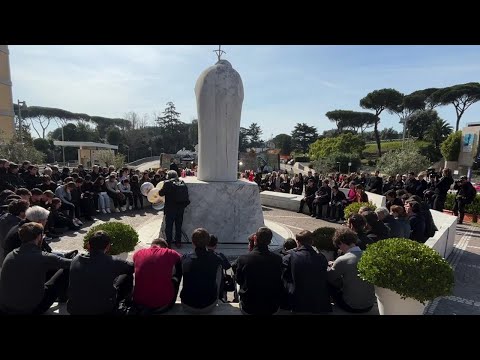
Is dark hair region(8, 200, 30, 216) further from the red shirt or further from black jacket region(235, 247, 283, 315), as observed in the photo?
black jacket region(235, 247, 283, 315)

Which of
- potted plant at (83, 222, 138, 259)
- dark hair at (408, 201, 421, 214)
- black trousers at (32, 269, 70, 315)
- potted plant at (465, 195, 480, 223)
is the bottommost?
potted plant at (465, 195, 480, 223)

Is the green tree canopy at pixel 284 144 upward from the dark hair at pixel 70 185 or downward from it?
upward

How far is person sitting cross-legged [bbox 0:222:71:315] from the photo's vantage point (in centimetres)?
343

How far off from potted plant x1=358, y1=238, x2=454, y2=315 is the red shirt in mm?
2222

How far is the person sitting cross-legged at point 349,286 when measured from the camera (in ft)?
12.7


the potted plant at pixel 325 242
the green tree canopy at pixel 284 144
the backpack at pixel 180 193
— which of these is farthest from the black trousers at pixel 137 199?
the green tree canopy at pixel 284 144

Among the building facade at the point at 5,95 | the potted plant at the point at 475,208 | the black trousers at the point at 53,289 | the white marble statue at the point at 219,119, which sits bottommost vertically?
the potted plant at the point at 475,208

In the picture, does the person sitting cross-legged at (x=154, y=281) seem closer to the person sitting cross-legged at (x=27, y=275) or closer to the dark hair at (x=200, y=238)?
the dark hair at (x=200, y=238)

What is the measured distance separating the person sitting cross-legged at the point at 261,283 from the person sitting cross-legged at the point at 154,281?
856mm

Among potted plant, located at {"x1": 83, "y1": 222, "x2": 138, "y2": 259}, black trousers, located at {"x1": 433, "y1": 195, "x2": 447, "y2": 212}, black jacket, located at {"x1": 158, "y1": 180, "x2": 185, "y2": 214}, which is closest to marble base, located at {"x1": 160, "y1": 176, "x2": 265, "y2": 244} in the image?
black jacket, located at {"x1": 158, "y1": 180, "x2": 185, "y2": 214}

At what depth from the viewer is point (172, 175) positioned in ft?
24.8

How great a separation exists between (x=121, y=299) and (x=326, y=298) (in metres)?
2.44

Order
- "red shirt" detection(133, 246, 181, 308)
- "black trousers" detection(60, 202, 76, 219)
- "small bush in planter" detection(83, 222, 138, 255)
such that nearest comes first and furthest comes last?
"red shirt" detection(133, 246, 181, 308), "small bush in planter" detection(83, 222, 138, 255), "black trousers" detection(60, 202, 76, 219)

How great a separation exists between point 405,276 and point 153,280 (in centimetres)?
278
